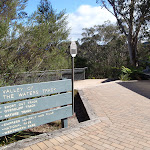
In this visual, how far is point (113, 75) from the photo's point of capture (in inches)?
619

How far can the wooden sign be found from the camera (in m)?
3.24

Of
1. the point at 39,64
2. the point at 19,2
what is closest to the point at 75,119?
the point at 39,64

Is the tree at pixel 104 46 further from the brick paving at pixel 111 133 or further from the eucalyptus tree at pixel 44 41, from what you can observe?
the brick paving at pixel 111 133

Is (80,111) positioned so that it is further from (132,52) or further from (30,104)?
(132,52)

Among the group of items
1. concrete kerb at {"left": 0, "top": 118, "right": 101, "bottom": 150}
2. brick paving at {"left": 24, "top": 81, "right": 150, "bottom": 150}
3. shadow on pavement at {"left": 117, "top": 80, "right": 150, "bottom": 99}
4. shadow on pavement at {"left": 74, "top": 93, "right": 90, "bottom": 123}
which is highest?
shadow on pavement at {"left": 117, "top": 80, "right": 150, "bottom": 99}

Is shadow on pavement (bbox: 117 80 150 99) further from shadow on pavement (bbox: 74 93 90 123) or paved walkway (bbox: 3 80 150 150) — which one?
shadow on pavement (bbox: 74 93 90 123)

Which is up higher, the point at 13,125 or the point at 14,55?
the point at 14,55

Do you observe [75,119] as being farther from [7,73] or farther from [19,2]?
[19,2]

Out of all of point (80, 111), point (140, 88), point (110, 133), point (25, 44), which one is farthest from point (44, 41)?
point (140, 88)

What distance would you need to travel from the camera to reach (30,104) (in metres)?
3.57

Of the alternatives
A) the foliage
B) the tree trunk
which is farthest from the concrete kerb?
the tree trunk

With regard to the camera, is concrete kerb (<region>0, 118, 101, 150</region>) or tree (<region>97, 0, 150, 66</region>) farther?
tree (<region>97, 0, 150, 66</region>)

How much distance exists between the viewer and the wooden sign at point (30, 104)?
324cm

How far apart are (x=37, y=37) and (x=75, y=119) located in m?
3.05
